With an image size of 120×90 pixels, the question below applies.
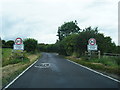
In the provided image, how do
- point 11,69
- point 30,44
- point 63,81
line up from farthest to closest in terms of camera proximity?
point 30,44, point 11,69, point 63,81

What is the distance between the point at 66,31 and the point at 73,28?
316cm

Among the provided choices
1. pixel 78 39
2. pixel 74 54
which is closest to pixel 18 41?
pixel 78 39

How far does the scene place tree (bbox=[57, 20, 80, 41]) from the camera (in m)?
66.6

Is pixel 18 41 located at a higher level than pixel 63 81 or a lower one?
higher

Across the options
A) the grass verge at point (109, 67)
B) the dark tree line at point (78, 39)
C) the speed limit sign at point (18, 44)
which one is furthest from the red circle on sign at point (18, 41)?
the dark tree line at point (78, 39)

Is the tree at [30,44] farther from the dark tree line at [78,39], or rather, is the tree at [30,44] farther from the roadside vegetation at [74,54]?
the dark tree line at [78,39]

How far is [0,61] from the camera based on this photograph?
70.0 ft

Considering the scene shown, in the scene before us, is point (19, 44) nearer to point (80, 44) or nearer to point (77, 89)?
point (80, 44)

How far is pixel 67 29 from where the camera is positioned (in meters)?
66.8

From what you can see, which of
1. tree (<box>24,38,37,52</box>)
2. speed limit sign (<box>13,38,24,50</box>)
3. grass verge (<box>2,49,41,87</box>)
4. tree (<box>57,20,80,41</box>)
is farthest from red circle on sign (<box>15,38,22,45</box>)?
tree (<box>57,20,80,41</box>)

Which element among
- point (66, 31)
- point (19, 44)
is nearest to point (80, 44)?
point (19, 44)

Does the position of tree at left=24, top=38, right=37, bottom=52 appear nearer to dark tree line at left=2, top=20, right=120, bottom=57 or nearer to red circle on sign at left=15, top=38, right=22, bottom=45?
dark tree line at left=2, top=20, right=120, bottom=57

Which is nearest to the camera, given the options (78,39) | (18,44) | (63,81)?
(63,81)

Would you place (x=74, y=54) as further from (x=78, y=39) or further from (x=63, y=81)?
(x=63, y=81)
